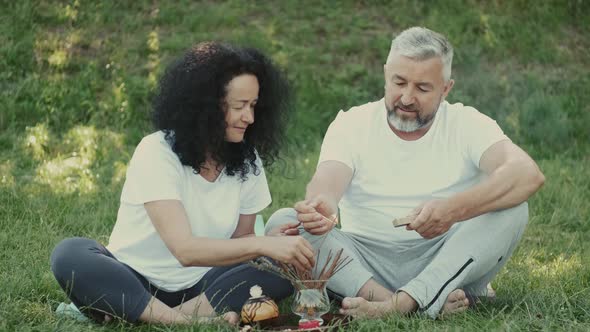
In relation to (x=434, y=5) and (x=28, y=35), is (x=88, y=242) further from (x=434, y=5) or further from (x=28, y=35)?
(x=434, y=5)

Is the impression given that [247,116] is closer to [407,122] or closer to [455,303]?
[407,122]

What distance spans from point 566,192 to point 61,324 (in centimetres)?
Answer: 392

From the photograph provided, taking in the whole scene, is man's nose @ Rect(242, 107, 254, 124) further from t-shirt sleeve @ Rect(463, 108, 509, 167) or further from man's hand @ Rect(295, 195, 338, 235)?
t-shirt sleeve @ Rect(463, 108, 509, 167)

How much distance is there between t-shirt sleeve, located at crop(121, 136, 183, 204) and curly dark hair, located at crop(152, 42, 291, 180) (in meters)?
0.06

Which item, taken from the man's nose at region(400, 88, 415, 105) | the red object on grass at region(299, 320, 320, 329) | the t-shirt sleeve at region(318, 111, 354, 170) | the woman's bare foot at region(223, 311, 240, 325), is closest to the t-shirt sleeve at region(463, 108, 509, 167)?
the man's nose at region(400, 88, 415, 105)

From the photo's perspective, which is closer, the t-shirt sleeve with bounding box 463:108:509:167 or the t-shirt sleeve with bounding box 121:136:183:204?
the t-shirt sleeve with bounding box 121:136:183:204

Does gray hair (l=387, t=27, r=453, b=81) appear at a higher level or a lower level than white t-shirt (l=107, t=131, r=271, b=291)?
higher

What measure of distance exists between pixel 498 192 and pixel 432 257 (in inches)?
18.1

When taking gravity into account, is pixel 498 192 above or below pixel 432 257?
above

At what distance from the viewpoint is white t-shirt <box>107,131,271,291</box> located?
13.3 feet

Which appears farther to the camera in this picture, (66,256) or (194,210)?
(194,210)

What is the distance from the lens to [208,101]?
13.4 feet

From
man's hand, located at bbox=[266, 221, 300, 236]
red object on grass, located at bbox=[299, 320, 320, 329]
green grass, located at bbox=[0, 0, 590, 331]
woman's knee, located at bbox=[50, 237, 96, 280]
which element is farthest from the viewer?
green grass, located at bbox=[0, 0, 590, 331]

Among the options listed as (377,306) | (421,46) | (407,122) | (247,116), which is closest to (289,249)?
(377,306)
